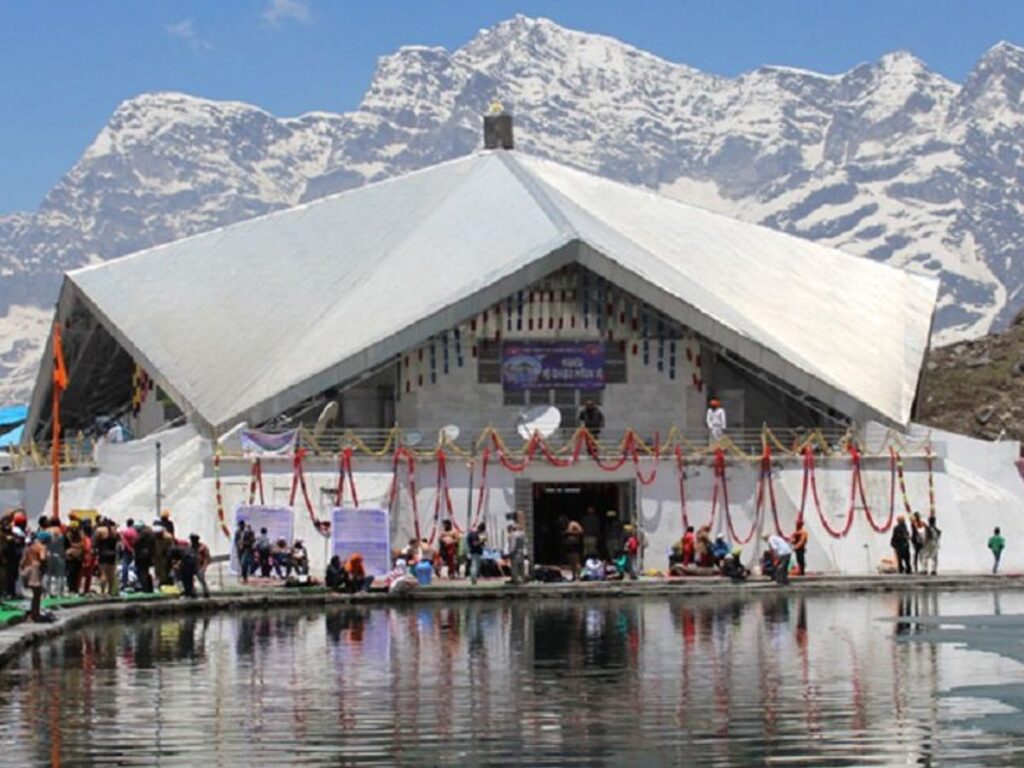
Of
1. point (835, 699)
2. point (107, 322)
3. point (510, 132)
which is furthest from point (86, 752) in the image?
point (510, 132)

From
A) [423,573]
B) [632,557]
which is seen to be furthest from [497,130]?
[423,573]

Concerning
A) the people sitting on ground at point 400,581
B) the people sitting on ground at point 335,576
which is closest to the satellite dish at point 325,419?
the people sitting on ground at point 400,581

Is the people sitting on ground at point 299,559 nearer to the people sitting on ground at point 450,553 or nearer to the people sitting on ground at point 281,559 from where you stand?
the people sitting on ground at point 281,559

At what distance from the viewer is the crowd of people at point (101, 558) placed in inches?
1542

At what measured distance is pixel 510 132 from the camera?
70.6m

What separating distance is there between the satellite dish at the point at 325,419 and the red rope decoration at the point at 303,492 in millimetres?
1840

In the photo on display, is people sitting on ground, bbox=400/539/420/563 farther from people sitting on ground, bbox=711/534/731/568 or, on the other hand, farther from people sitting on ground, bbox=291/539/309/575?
Result: people sitting on ground, bbox=711/534/731/568

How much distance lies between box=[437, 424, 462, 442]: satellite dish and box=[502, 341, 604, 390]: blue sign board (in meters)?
2.53

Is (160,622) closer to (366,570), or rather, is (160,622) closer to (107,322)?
(366,570)

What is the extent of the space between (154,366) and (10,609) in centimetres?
2164

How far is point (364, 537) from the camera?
47.3m

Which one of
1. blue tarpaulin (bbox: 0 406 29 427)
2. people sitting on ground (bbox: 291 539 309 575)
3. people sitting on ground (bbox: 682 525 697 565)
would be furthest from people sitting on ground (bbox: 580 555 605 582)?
blue tarpaulin (bbox: 0 406 29 427)

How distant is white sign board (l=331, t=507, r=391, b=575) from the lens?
46.9m

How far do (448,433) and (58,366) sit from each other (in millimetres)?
8262
